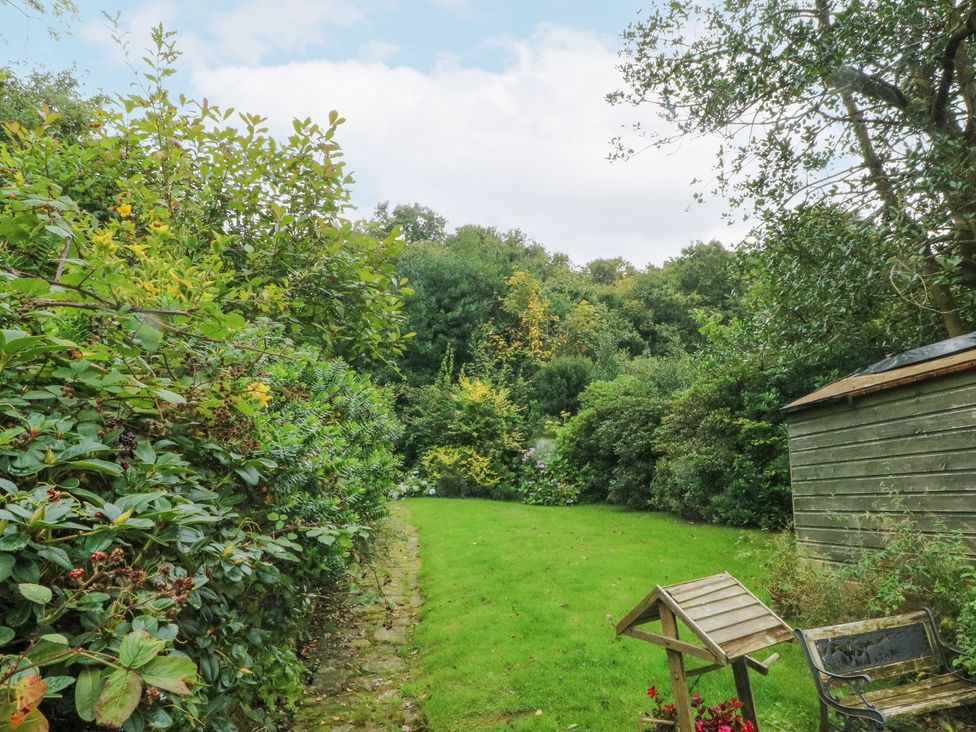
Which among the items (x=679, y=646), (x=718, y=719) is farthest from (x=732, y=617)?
(x=718, y=719)

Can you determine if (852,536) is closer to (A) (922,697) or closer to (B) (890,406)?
(B) (890,406)

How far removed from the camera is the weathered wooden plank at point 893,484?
511 cm

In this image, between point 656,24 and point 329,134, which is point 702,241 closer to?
point 656,24

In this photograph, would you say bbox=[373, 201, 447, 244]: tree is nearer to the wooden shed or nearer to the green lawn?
the green lawn

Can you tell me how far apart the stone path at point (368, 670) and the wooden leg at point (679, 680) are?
1.79 m

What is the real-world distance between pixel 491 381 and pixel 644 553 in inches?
435

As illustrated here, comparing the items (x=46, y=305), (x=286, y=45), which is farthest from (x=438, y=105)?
(x=46, y=305)

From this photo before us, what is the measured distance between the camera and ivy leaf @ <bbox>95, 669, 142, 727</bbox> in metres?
1.16

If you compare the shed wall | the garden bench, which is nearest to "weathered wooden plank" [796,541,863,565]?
the shed wall

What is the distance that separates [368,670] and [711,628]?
3.47 metres

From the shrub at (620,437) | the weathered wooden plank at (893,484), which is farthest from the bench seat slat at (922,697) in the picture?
the shrub at (620,437)

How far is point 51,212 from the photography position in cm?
192

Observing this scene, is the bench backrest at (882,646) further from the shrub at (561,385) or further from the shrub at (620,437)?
the shrub at (561,385)

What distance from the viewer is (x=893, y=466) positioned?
5.76 m
